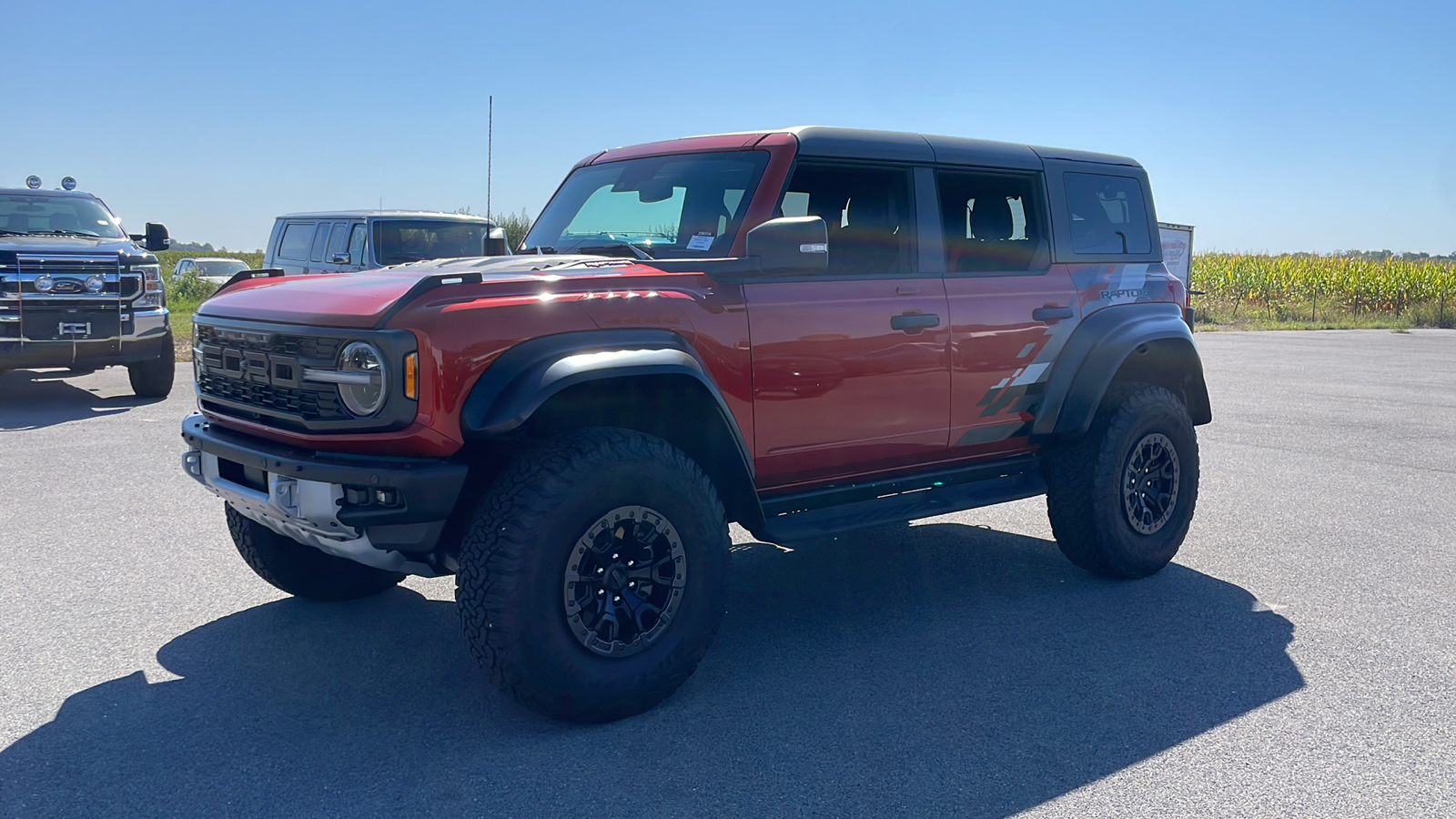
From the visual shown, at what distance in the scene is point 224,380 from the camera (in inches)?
167

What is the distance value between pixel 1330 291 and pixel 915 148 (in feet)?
135

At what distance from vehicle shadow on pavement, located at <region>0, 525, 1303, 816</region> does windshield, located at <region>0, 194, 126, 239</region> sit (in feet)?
26.0

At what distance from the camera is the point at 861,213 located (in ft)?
16.4

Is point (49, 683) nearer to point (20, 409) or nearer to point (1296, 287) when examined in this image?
point (20, 409)

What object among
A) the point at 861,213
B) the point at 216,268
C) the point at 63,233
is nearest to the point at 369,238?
the point at 63,233

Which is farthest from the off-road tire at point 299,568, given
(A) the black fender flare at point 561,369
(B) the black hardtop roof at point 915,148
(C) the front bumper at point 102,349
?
(C) the front bumper at point 102,349

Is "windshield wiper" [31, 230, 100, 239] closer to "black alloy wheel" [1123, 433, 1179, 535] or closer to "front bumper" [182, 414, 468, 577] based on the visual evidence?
"front bumper" [182, 414, 468, 577]

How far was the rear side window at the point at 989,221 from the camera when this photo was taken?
5.17 metres

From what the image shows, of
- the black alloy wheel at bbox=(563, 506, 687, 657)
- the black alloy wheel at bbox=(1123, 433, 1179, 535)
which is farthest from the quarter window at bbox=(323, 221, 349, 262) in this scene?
the black alloy wheel at bbox=(563, 506, 687, 657)

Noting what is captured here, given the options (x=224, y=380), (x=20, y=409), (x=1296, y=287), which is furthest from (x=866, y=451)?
(x=1296, y=287)

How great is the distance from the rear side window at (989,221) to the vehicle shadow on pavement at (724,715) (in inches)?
60.8

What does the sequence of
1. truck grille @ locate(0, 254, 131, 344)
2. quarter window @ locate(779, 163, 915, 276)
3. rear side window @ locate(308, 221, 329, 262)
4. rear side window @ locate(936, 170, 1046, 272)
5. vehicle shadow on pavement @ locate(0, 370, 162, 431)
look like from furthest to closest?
rear side window @ locate(308, 221, 329, 262) → truck grille @ locate(0, 254, 131, 344) → vehicle shadow on pavement @ locate(0, 370, 162, 431) → rear side window @ locate(936, 170, 1046, 272) → quarter window @ locate(779, 163, 915, 276)

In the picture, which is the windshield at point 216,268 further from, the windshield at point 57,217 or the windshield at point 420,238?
the windshield at point 57,217

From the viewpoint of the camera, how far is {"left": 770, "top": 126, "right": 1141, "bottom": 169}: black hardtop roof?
4.72 metres
